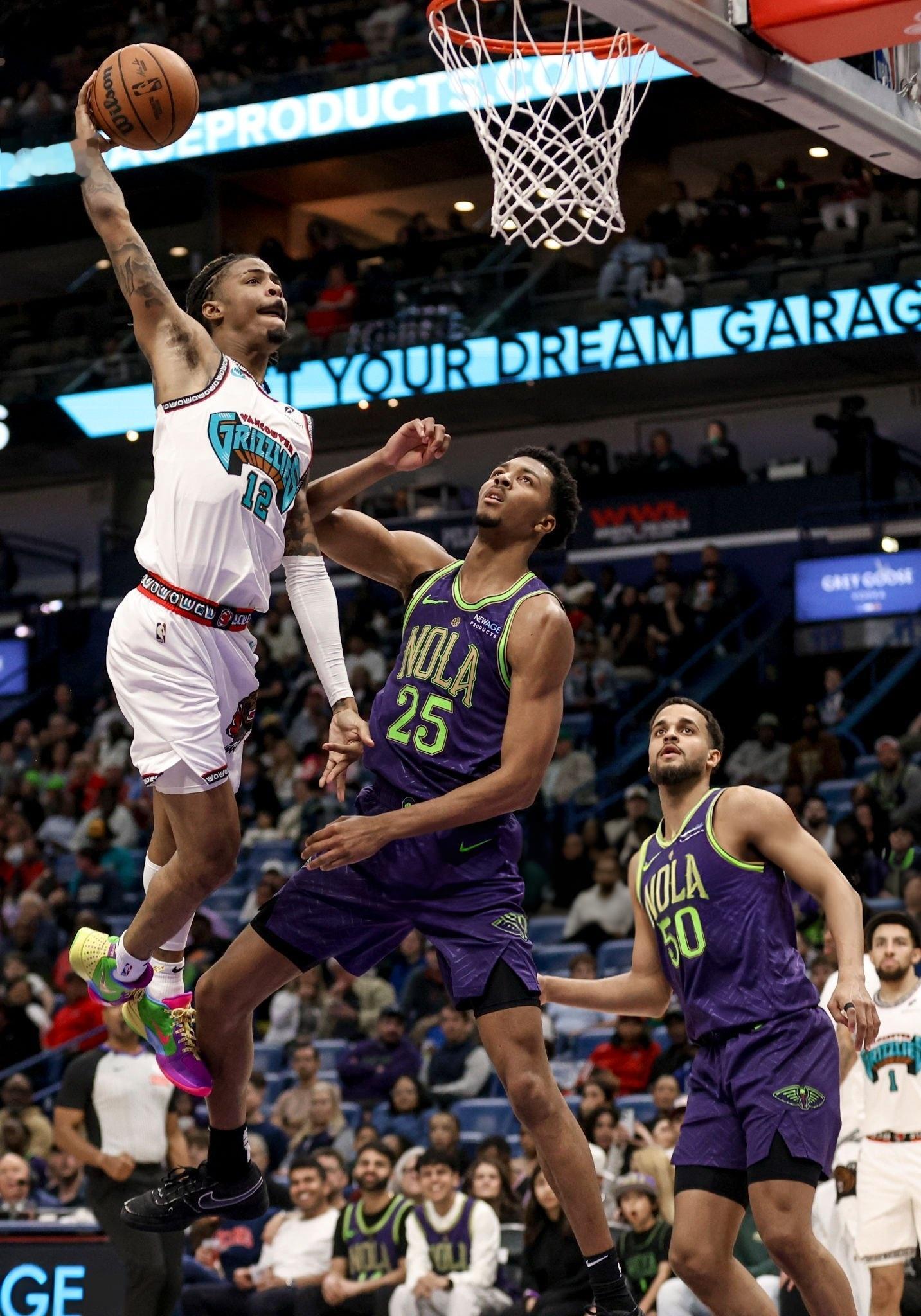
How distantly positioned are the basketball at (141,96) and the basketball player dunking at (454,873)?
4.11ft

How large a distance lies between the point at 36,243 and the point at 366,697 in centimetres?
1256

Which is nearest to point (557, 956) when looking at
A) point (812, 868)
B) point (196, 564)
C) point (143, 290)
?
point (812, 868)

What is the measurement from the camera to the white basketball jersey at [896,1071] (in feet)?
27.5

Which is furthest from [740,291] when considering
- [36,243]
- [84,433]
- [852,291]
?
[36,243]

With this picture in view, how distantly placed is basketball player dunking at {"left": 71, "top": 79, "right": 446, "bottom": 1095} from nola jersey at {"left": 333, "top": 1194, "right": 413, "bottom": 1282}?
204 inches

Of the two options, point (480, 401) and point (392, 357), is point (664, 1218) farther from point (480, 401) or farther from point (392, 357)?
point (480, 401)

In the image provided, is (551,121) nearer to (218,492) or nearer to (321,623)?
(321,623)

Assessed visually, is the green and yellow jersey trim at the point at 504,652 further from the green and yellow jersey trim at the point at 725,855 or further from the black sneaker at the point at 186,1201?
the black sneaker at the point at 186,1201

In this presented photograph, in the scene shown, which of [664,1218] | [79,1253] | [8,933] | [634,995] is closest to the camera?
[634,995]

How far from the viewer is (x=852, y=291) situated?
1917 cm

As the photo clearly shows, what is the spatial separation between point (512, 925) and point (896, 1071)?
3499 millimetres

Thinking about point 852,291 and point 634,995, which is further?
point 852,291

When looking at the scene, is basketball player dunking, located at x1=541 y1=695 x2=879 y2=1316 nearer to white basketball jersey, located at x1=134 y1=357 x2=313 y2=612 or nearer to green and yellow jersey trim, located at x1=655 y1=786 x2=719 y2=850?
green and yellow jersey trim, located at x1=655 y1=786 x2=719 y2=850

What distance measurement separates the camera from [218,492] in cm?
528
